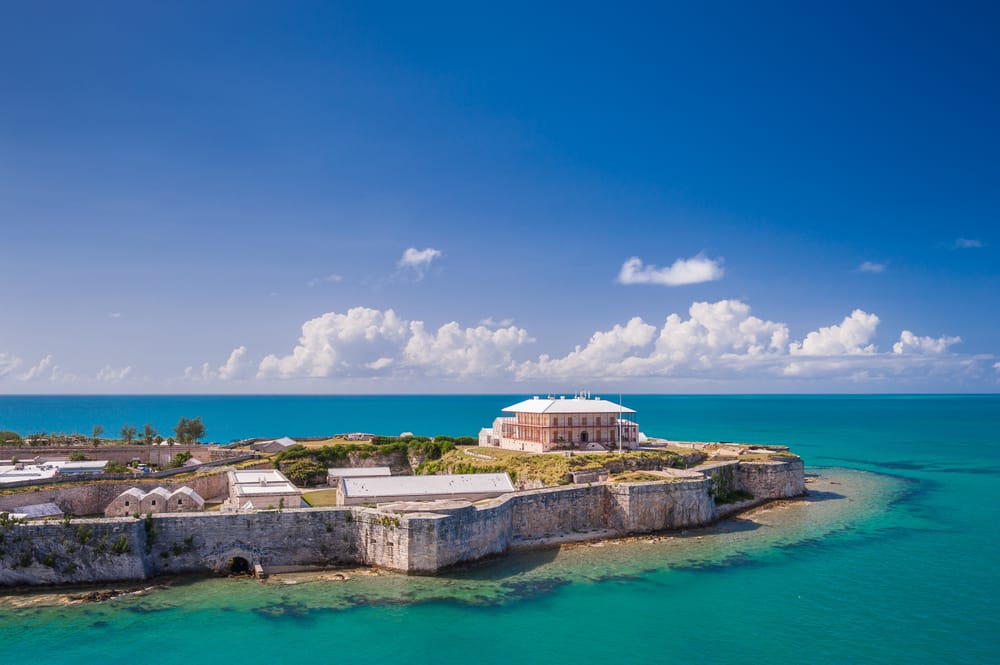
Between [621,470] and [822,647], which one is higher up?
[621,470]

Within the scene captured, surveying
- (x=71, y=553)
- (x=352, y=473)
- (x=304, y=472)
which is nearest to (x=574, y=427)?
(x=352, y=473)

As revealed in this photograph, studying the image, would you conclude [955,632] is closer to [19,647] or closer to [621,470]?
[621,470]

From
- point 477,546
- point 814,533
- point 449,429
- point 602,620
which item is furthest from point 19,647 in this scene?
point 449,429

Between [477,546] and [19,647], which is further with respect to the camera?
Answer: [477,546]

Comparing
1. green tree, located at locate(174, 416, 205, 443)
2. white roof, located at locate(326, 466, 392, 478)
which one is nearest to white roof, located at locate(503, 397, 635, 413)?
white roof, located at locate(326, 466, 392, 478)

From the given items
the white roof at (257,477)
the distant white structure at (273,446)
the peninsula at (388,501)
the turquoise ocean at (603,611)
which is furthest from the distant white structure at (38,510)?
the distant white structure at (273,446)

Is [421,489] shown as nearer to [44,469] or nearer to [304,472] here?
[304,472]

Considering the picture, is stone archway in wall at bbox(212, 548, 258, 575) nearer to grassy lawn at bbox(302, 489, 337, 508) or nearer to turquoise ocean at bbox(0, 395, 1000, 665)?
turquoise ocean at bbox(0, 395, 1000, 665)
